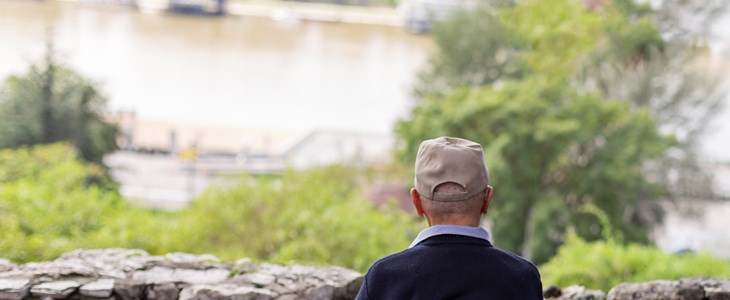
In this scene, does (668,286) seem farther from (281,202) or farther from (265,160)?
(265,160)

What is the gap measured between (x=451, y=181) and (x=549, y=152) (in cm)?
1644

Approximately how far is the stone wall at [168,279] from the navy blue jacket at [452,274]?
66.7 inches

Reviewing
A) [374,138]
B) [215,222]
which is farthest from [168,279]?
[374,138]

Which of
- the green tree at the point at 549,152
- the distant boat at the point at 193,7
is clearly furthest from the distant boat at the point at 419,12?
the green tree at the point at 549,152

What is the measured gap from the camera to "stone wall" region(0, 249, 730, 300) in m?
3.61

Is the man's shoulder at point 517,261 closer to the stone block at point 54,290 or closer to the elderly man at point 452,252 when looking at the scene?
the elderly man at point 452,252

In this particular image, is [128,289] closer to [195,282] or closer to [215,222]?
[195,282]

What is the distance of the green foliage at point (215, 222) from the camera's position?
34.0 feet

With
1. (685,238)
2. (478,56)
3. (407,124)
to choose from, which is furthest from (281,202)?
(478,56)

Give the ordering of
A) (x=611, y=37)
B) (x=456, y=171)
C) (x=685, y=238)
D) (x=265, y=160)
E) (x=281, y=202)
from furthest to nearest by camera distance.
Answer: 1. (x=265, y=160)
2. (x=611, y=37)
3. (x=685, y=238)
4. (x=281, y=202)
5. (x=456, y=171)

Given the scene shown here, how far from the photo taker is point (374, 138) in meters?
37.5

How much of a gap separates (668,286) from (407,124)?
50.3ft

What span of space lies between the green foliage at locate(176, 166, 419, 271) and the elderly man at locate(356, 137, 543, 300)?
9.42 metres

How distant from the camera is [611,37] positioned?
90.8 ft
